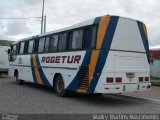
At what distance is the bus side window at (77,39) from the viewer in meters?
13.8

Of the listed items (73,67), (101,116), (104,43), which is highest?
(104,43)

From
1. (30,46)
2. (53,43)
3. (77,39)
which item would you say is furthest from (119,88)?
(30,46)

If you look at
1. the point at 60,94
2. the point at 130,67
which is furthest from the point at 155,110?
the point at 60,94

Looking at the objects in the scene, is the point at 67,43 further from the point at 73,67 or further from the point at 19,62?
the point at 19,62

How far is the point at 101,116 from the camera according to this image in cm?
1028

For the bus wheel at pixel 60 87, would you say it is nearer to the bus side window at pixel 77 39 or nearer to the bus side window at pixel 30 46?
the bus side window at pixel 77 39

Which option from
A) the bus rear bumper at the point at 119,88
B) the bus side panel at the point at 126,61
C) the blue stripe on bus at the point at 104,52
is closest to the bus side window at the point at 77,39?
the blue stripe on bus at the point at 104,52

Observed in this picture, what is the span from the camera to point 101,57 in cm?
1241

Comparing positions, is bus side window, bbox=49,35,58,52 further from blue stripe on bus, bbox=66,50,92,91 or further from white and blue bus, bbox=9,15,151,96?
blue stripe on bus, bbox=66,50,92,91

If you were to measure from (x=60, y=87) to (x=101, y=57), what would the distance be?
3.76 meters

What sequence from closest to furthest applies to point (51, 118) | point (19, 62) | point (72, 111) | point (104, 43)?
point (51, 118)
point (72, 111)
point (104, 43)
point (19, 62)

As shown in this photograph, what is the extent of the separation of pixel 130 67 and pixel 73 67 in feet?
7.85

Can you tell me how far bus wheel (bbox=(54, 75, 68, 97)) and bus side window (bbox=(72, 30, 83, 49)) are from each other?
6.40ft

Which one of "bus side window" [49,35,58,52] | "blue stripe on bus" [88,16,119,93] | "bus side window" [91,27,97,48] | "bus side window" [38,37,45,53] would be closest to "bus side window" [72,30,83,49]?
"bus side window" [91,27,97,48]
